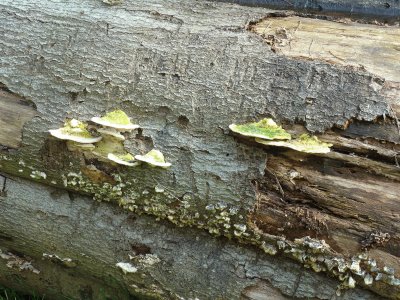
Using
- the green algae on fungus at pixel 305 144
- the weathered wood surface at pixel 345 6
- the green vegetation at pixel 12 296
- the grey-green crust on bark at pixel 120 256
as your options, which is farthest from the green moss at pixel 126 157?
the weathered wood surface at pixel 345 6

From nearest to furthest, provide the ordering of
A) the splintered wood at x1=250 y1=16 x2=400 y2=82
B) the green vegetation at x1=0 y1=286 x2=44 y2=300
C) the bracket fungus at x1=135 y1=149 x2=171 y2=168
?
the bracket fungus at x1=135 y1=149 x2=171 y2=168
the splintered wood at x1=250 y1=16 x2=400 y2=82
the green vegetation at x1=0 y1=286 x2=44 y2=300

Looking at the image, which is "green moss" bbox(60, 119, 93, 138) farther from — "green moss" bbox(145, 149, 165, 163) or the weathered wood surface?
the weathered wood surface

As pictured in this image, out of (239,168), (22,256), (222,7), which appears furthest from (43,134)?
(222,7)

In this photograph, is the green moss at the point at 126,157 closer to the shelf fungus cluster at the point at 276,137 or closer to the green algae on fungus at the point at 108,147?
the green algae on fungus at the point at 108,147

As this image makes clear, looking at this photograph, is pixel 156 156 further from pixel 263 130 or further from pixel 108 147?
pixel 263 130

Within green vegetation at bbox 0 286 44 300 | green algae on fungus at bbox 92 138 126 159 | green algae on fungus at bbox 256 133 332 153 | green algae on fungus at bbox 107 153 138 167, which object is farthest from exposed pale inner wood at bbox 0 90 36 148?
green algae on fungus at bbox 256 133 332 153

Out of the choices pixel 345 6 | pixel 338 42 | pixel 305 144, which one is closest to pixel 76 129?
pixel 305 144

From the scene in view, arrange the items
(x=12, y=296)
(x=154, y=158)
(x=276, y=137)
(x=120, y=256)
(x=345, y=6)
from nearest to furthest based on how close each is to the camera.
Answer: (x=276, y=137) < (x=154, y=158) < (x=120, y=256) < (x=12, y=296) < (x=345, y=6)
